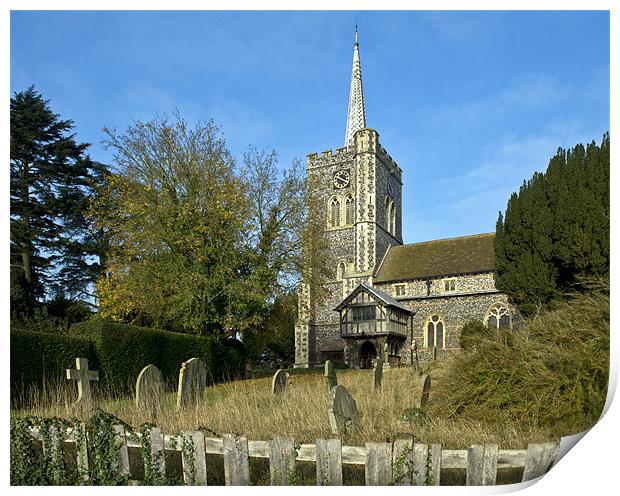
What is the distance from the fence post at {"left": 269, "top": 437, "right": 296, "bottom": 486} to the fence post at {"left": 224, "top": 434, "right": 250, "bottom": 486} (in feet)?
0.74

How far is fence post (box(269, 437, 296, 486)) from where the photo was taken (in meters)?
4.16

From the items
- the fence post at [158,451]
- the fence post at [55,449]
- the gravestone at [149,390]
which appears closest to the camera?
the fence post at [158,451]

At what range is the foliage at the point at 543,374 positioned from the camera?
204 inches

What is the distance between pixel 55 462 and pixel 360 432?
2.83 m

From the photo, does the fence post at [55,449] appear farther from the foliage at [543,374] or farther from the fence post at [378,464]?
the foliage at [543,374]

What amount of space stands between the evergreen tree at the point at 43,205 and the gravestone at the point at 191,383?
4596mm

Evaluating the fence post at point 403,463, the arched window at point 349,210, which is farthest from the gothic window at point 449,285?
the fence post at point 403,463

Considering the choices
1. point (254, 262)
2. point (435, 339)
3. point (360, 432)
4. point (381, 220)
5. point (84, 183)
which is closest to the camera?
point (360, 432)

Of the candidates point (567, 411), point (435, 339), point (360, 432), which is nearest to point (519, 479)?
point (567, 411)

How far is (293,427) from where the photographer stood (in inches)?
223

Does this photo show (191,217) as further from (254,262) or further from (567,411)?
(567,411)

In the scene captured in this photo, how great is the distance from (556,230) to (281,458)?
43.7 ft

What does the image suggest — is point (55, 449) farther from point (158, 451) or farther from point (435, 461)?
point (435, 461)

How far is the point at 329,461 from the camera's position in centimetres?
411
